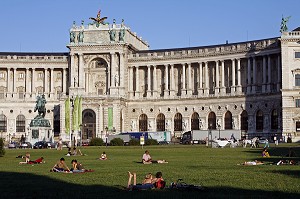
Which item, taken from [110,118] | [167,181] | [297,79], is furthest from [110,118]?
[167,181]

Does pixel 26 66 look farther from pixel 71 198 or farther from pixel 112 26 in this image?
pixel 71 198

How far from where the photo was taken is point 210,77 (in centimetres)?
14375

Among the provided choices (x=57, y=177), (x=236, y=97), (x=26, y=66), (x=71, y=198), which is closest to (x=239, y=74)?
(x=236, y=97)

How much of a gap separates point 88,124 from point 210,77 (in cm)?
3105

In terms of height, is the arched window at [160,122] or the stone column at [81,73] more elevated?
the stone column at [81,73]

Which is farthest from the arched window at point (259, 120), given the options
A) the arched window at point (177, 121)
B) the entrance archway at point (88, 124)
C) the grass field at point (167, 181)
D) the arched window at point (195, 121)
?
the grass field at point (167, 181)

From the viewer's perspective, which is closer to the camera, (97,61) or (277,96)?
(277,96)

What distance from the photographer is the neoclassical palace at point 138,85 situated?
134500 millimetres

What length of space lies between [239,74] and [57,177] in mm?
102157

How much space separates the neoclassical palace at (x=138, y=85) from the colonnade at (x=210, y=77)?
0.74 ft

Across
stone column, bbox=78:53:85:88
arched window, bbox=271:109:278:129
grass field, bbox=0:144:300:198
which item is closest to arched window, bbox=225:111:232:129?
arched window, bbox=271:109:278:129

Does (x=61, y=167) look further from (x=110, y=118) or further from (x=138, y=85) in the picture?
(x=138, y=85)

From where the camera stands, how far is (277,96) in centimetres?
12731

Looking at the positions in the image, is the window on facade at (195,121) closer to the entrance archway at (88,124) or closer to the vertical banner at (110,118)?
the vertical banner at (110,118)
